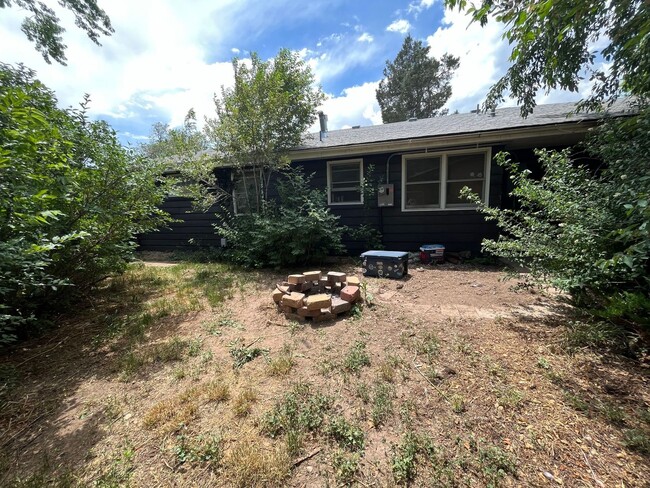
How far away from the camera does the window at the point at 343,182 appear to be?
664cm

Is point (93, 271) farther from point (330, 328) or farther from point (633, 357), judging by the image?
point (633, 357)

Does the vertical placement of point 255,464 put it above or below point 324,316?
below

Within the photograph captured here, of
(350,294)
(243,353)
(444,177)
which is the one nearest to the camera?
(243,353)

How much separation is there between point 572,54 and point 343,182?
466 cm

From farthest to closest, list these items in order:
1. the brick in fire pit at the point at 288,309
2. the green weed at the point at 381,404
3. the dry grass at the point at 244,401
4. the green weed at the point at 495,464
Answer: the brick in fire pit at the point at 288,309
the dry grass at the point at 244,401
the green weed at the point at 381,404
the green weed at the point at 495,464

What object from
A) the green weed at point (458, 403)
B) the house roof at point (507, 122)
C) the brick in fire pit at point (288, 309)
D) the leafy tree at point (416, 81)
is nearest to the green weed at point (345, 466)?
the green weed at point (458, 403)

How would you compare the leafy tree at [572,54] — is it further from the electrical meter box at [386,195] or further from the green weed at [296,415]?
the green weed at [296,415]

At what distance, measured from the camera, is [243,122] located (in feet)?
17.5

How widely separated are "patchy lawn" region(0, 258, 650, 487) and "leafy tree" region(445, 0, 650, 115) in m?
2.86

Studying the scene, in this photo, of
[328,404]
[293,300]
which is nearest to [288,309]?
[293,300]

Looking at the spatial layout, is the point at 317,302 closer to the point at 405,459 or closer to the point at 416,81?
the point at 405,459

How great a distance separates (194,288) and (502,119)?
7.66 m

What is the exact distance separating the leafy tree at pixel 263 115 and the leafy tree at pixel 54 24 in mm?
4314

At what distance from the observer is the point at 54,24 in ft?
21.3
